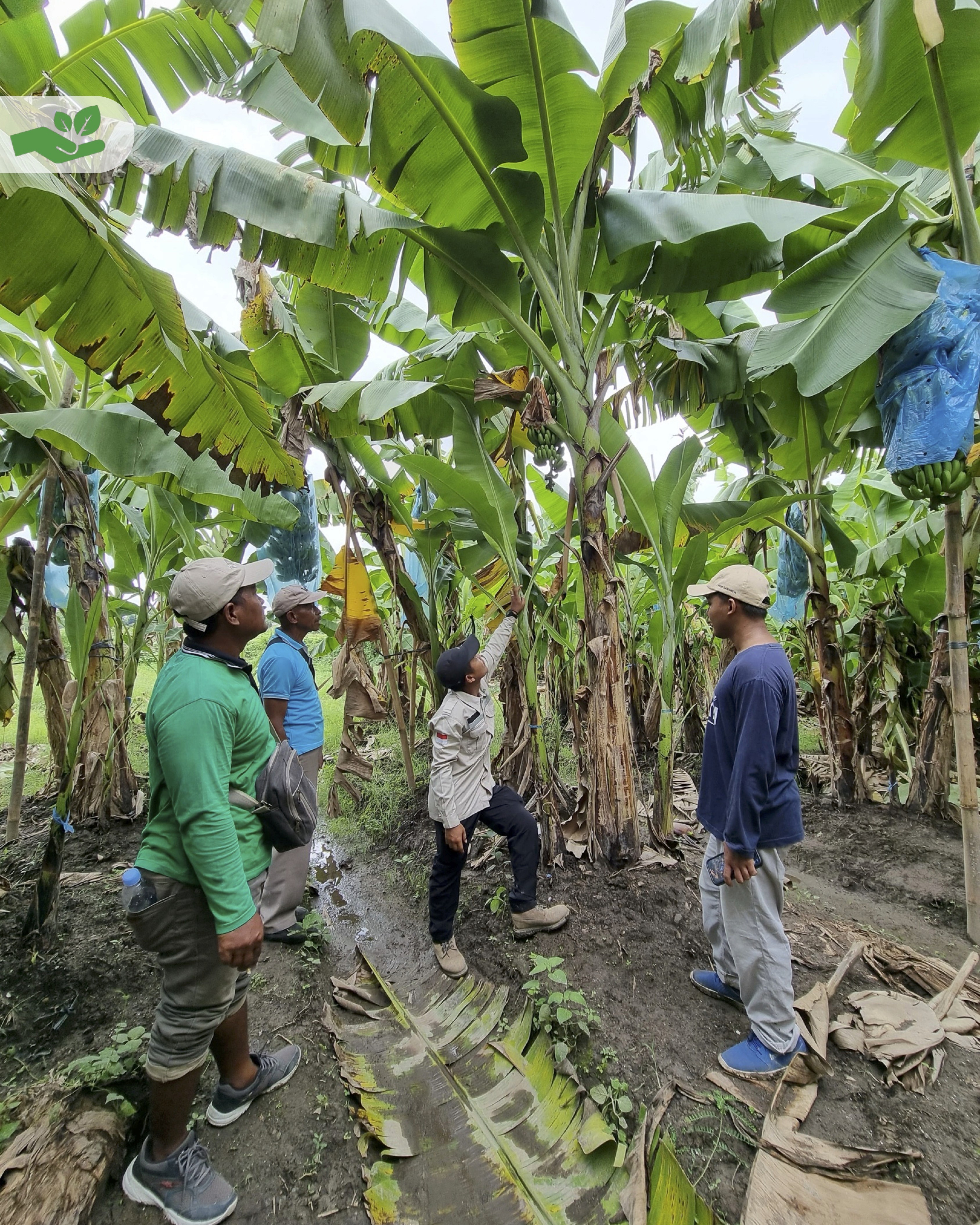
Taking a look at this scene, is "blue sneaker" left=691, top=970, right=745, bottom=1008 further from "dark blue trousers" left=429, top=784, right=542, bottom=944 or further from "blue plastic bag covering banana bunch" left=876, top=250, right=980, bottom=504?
"blue plastic bag covering banana bunch" left=876, top=250, right=980, bottom=504

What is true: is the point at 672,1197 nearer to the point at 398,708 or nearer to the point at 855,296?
the point at 855,296

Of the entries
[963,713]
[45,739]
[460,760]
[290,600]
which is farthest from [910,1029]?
[45,739]

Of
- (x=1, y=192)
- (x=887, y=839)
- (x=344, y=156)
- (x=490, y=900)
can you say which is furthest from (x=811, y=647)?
(x=1, y=192)

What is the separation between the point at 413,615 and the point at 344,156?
2722 mm

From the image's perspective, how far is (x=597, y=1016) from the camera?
221 centimetres

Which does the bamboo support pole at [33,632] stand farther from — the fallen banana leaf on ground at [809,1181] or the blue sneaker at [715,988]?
the fallen banana leaf on ground at [809,1181]

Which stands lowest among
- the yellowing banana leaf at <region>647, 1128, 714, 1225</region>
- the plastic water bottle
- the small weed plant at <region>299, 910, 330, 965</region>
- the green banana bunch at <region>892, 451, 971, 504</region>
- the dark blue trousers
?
the small weed plant at <region>299, 910, 330, 965</region>

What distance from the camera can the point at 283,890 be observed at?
10.0ft

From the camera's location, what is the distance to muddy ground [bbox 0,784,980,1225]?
170 centimetres

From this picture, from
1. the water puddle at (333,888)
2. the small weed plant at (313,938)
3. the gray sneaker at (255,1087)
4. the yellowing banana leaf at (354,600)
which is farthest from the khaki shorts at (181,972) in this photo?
the yellowing banana leaf at (354,600)

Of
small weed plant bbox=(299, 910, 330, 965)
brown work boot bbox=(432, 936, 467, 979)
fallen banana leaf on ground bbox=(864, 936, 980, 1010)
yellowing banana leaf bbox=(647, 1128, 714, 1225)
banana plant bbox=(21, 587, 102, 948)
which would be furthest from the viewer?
small weed plant bbox=(299, 910, 330, 965)

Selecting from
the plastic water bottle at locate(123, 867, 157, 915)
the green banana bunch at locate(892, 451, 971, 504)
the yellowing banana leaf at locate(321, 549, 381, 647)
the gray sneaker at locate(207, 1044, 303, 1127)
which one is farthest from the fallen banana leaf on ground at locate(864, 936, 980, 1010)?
the yellowing banana leaf at locate(321, 549, 381, 647)

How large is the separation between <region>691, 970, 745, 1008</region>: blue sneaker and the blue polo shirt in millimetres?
2139

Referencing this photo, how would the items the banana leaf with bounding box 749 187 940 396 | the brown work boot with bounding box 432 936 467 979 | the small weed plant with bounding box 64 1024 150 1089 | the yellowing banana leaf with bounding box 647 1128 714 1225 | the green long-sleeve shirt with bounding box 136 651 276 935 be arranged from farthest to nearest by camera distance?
the brown work boot with bounding box 432 936 467 979 < the banana leaf with bounding box 749 187 940 396 < the small weed plant with bounding box 64 1024 150 1089 < the green long-sleeve shirt with bounding box 136 651 276 935 < the yellowing banana leaf with bounding box 647 1128 714 1225
